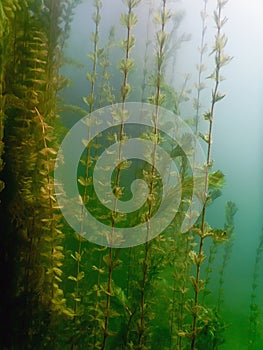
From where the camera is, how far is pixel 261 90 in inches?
85.7

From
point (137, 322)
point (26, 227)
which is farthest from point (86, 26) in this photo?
point (137, 322)

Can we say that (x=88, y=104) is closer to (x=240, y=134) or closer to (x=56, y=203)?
(x=56, y=203)

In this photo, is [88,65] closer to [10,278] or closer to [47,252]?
[47,252]

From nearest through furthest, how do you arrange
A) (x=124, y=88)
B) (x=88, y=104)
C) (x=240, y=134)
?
(x=124, y=88) → (x=88, y=104) → (x=240, y=134)

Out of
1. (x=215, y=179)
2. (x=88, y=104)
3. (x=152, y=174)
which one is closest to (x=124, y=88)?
(x=88, y=104)

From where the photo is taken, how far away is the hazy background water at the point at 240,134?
6.24 feet

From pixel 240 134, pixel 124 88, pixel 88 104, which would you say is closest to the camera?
pixel 124 88

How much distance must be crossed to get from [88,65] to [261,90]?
45.2 inches

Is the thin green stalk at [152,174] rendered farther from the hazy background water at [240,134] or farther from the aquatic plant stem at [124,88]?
the hazy background water at [240,134]

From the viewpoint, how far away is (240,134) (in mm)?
2205

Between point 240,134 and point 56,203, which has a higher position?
point 240,134

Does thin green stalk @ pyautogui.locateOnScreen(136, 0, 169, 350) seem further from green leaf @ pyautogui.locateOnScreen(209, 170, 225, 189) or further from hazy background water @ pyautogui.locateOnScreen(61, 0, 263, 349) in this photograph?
hazy background water @ pyautogui.locateOnScreen(61, 0, 263, 349)

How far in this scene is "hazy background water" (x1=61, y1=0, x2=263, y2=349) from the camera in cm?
190

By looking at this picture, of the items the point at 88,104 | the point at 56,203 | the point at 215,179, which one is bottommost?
the point at 56,203
